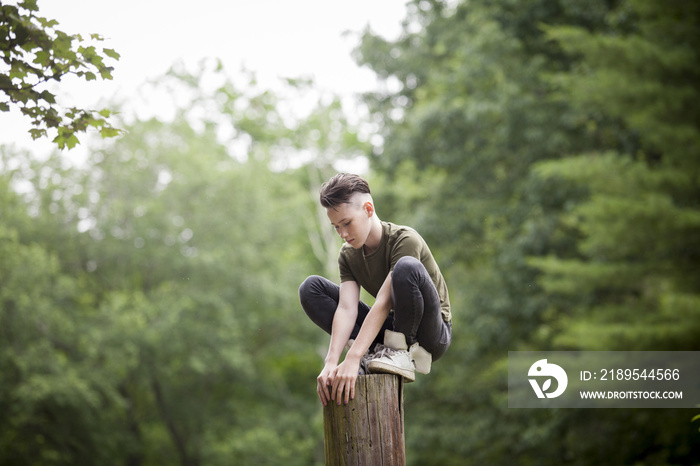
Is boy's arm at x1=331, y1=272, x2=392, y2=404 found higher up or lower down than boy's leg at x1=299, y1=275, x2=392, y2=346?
lower down

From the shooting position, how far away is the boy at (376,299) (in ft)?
8.79

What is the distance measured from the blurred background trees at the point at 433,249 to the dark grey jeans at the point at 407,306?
4.11m

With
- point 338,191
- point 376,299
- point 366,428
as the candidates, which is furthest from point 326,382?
point 338,191

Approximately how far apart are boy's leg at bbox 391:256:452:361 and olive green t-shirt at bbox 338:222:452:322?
190mm

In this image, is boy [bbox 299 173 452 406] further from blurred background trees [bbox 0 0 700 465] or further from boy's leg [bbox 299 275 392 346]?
blurred background trees [bbox 0 0 700 465]

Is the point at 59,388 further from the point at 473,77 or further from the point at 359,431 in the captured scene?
the point at 359,431

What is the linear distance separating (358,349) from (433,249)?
8.42 m

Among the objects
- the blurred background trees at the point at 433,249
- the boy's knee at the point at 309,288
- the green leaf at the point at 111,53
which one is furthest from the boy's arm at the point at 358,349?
the blurred background trees at the point at 433,249

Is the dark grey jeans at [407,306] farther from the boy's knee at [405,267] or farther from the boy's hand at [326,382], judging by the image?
the boy's hand at [326,382]

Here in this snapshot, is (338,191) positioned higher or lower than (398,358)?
higher

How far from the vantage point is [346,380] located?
2623 millimetres

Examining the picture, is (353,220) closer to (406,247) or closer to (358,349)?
(406,247)

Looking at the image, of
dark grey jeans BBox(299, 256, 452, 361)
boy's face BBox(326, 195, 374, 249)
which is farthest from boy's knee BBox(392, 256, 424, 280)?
boy's face BBox(326, 195, 374, 249)

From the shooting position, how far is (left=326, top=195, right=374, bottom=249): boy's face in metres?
2.86
